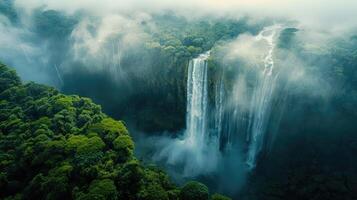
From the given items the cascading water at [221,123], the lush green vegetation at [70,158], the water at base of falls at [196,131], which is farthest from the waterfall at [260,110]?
the lush green vegetation at [70,158]

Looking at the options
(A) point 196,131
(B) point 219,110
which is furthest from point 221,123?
(A) point 196,131

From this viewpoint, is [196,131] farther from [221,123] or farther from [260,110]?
[260,110]

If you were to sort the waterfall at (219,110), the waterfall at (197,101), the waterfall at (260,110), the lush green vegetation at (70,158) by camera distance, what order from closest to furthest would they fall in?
the lush green vegetation at (70,158) < the waterfall at (260,110) < the waterfall at (219,110) < the waterfall at (197,101)

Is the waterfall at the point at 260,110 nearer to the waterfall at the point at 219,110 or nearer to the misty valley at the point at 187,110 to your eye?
the misty valley at the point at 187,110

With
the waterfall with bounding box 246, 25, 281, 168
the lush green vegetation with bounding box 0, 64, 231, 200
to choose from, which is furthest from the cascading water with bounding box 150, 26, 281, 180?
the lush green vegetation with bounding box 0, 64, 231, 200

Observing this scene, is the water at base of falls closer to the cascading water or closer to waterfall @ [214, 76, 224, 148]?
the cascading water

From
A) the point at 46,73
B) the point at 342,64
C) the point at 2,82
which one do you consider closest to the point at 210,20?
the point at 342,64
